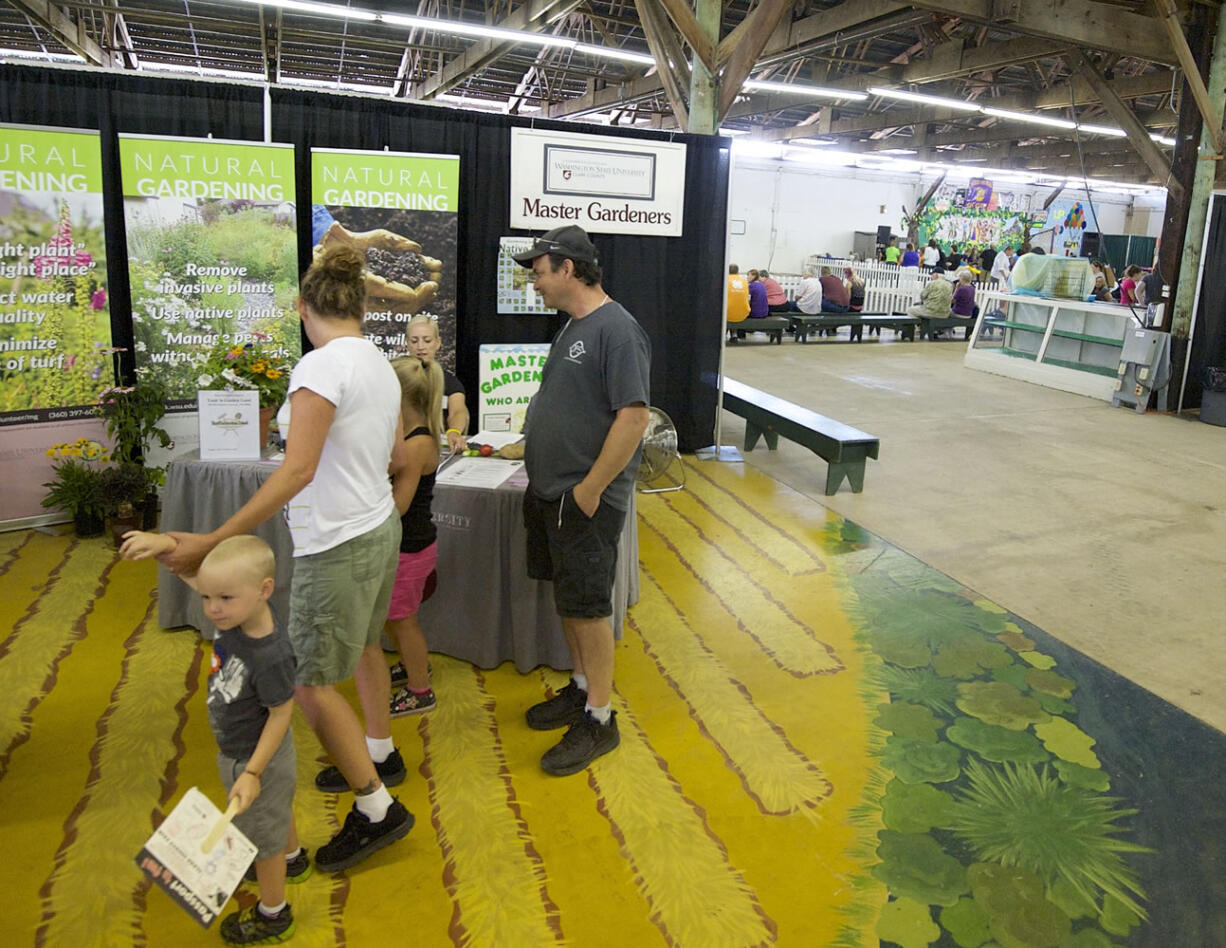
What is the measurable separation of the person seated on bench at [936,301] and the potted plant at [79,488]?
39.6ft

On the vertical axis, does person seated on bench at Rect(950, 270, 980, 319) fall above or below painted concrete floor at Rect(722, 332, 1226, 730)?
above

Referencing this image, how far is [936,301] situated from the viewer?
13547 mm

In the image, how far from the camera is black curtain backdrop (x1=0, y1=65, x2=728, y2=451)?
14.3 ft

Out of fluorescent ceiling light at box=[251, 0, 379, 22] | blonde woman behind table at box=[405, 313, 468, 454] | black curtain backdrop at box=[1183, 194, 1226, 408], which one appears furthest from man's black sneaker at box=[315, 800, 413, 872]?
black curtain backdrop at box=[1183, 194, 1226, 408]

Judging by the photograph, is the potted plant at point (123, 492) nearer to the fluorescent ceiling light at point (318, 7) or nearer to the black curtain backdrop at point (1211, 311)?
the fluorescent ceiling light at point (318, 7)

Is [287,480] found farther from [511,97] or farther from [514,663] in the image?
[511,97]

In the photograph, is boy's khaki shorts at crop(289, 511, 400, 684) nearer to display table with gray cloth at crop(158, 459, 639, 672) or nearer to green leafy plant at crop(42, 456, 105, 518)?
display table with gray cloth at crop(158, 459, 639, 672)

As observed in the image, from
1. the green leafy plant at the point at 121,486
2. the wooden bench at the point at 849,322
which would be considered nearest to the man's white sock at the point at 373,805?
the green leafy plant at the point at 121,486

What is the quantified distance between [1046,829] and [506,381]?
385 cm

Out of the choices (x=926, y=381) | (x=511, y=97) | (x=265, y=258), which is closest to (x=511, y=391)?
(x=265, y=258)

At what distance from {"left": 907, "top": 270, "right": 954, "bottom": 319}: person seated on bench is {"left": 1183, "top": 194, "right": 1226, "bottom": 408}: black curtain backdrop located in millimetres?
4876

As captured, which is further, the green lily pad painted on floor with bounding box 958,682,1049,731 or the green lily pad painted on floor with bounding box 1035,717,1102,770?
the green lily pad painted on floor with bounding box 958,682,1049,731

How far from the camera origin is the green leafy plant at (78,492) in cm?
430

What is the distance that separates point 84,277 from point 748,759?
3.83 meters
